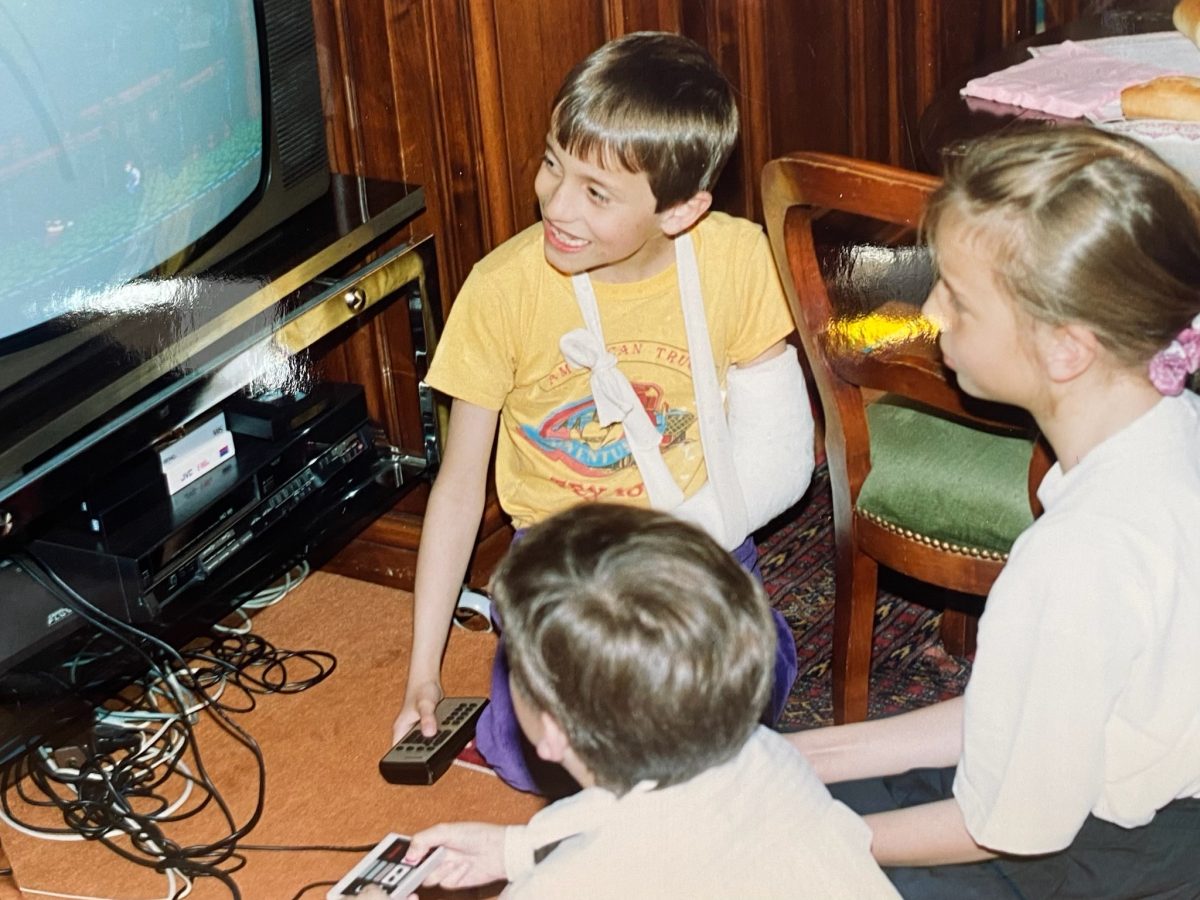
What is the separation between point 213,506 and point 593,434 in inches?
19.2

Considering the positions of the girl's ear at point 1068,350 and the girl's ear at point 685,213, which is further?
the girl's ear at point 685,213

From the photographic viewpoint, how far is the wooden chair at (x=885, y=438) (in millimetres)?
1652

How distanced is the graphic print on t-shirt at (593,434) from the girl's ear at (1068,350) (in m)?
0.63

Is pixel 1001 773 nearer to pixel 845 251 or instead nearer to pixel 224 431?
pixel 224 431

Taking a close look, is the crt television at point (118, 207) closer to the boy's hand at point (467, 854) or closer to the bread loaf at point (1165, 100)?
the boy's hand at point (467, 854)

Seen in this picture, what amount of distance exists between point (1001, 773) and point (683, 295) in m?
0.73

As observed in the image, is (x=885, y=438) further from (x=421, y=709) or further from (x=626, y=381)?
(x=421, y=709)

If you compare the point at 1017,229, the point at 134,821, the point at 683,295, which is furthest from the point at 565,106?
the point at 134,821

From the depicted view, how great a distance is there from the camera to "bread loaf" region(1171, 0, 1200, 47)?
211 cm

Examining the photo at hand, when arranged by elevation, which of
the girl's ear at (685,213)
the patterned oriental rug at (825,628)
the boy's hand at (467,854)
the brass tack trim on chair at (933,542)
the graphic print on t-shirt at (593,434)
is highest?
the girl's ear at (685,213)

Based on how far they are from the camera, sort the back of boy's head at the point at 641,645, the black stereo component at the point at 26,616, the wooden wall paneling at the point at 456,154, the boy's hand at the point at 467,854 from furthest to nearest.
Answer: the wooden wall paneling at the point at 456,154 < the black stereo component at the point at 26,616 < the boy's hand at the point at 467,854 < the back of boy's head at the point at 641,645

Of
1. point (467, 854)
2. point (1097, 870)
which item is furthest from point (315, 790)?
point (1097, 870)

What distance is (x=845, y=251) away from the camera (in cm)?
256

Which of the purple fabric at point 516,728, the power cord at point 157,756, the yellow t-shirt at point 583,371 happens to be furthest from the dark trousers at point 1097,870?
the power cord at point 157,756
